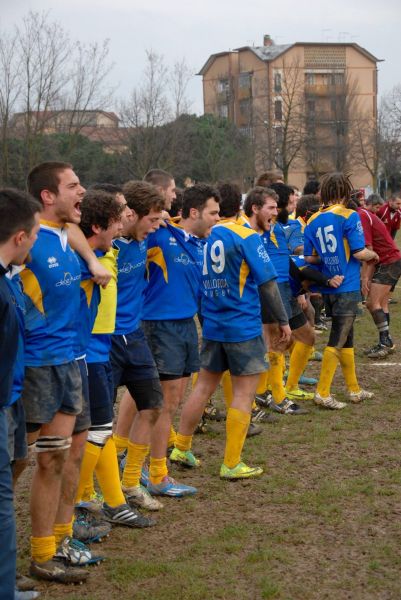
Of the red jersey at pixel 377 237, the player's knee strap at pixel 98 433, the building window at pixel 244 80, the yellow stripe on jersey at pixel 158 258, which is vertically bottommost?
the player's knee strap at pixel 98 433

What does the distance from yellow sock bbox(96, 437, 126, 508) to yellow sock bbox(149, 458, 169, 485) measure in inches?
23.6

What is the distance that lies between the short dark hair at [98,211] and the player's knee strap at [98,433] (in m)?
1.12

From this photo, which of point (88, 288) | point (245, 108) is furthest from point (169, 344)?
point (245, 108)

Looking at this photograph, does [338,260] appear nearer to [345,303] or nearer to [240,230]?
[345,303]

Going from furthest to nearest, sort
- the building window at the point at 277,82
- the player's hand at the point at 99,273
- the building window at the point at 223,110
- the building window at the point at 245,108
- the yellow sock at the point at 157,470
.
Result: the building window at the point at 277,82 < the building window at the point at 223,110 < the building window at the point at 245,108 < the yellow sock at the point at 157,470 < the player's hand at the point at 99,273

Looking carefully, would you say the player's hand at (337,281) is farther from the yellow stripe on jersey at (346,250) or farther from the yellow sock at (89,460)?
the yellow sock at (89,460)

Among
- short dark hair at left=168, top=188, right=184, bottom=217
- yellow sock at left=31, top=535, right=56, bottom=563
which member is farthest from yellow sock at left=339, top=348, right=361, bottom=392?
yellow sock at left=31, top=535, right=56, bottom=563

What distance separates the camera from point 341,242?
812cm

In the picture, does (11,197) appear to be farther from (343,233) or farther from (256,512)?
(343,233)

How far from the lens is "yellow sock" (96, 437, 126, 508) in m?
5.00

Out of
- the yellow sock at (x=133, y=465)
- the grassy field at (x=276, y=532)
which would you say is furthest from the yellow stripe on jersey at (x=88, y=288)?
the grassy field at (x=276, y=532)

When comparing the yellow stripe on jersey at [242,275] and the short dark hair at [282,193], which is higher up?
the short dark hair at [282,193]

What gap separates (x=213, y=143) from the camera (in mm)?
41562

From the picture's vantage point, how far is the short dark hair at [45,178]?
432 centimetres
